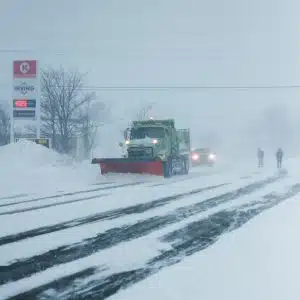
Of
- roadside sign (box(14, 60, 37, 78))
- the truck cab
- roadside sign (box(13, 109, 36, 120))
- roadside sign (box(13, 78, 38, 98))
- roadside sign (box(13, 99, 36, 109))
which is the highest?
roadside sign (box(14, 60, 37, 78))

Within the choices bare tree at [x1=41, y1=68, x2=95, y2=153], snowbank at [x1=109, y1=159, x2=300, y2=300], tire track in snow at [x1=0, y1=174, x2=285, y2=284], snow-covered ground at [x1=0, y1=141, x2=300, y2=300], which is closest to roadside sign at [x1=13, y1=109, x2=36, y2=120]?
bare tree at [x1=41, y1=68, x2=95, y2=153]

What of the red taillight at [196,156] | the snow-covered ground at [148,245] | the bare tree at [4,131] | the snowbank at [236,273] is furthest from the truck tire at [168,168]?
the bare tree at [4,131]

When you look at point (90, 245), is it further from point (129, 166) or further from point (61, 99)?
point (61, 99)

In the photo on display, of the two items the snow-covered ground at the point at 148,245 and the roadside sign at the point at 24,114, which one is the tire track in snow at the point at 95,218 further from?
the roadside sign at the point at 24,114

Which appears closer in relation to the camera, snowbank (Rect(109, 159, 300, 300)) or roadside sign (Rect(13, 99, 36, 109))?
snowbank (Rect(109, 159, 300, 300))

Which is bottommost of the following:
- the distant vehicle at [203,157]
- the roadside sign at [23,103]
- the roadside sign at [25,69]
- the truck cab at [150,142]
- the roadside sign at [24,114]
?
the distant vehicle at [203,157]

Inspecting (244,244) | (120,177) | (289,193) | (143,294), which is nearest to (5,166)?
(120,177)

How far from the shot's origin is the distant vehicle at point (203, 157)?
40312 millimetres

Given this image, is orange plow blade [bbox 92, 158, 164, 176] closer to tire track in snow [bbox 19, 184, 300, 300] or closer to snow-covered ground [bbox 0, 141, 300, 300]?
snow-covered ground [bbox 0, 141, 300, 300]

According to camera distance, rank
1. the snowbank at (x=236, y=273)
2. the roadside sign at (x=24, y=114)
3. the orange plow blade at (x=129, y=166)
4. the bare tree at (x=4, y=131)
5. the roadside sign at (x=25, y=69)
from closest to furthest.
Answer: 1. the snowbank at (x=236, y=273)
2. the orange plow blade at (x=129, y=166)
3. the roadside sign at (x=24, y=114)
4. the roadside sign at (x=25, y=69)
5. the bare tree at (x=4, y=131)

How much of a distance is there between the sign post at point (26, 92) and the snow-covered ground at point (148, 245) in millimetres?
17089

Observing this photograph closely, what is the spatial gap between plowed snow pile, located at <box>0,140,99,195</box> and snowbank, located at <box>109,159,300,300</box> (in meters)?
10.5

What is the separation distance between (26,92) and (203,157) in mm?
17164

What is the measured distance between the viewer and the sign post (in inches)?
1206
